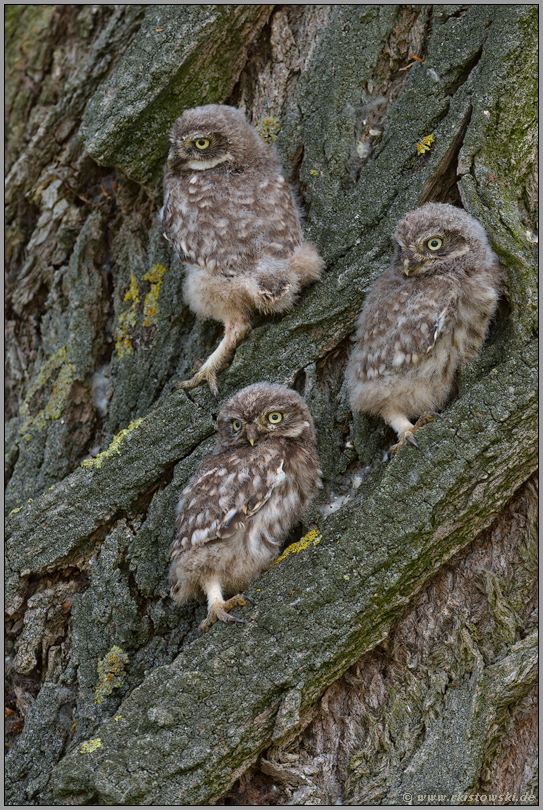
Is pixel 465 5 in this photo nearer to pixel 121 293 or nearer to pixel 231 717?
pixel 121 293

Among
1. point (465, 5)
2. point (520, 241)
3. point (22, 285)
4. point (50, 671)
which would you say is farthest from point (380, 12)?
point (50, 671)

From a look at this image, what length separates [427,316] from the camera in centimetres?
303

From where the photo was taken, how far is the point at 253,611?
2836 millimetres

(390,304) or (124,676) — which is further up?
(390,304)

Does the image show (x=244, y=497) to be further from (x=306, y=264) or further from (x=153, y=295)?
(x=153, y=295)

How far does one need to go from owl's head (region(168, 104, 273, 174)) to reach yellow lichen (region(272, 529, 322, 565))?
199 cm

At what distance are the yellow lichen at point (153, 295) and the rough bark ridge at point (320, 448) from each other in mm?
20

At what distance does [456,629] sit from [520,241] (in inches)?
65.0

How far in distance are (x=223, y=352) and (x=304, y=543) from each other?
109 centimetres

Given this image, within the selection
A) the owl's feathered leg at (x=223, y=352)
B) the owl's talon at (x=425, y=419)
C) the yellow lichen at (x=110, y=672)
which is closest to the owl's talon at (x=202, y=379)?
the owl's feathered leg at (x=223, y=352)

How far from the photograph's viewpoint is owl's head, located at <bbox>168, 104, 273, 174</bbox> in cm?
365

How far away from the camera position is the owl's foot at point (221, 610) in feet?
9.49

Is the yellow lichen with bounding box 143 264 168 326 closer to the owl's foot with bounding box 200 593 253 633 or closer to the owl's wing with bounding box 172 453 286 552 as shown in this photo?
the owl's wing with bounding box 172 453 286 552
